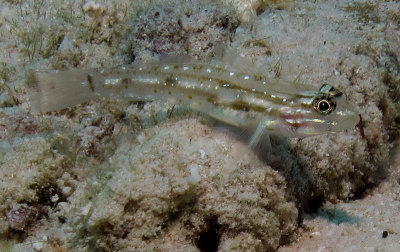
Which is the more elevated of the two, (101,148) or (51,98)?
(51,98)

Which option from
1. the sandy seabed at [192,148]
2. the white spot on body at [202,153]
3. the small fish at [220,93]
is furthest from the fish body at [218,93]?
the white spot on body at [202,153]

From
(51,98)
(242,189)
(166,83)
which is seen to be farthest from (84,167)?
(242,189)

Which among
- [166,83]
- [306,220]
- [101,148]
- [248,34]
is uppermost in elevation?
[248,34]

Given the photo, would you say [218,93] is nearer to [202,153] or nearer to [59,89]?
[202,153]

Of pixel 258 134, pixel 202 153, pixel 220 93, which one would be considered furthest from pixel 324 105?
pixel 202 153

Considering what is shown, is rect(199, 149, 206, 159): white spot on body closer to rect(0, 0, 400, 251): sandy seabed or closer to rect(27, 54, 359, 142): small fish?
rect(0, 0, 400, 251): sandy seabed

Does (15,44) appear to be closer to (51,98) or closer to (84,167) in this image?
(51,98)

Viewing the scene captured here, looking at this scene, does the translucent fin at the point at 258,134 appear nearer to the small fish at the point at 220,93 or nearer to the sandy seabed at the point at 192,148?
the small fish at the point at 220,93
